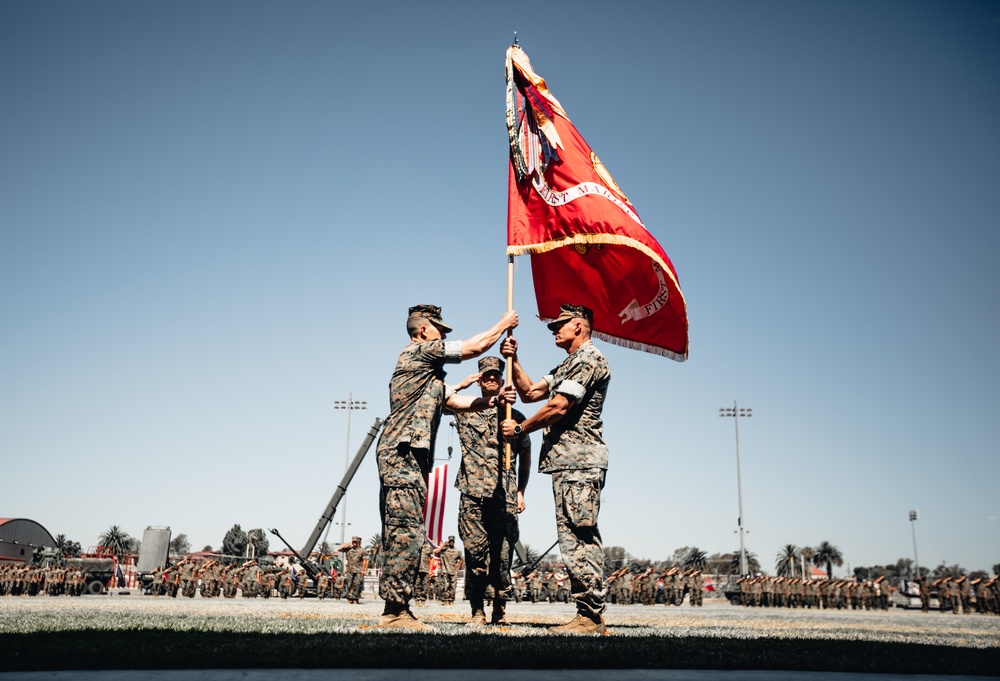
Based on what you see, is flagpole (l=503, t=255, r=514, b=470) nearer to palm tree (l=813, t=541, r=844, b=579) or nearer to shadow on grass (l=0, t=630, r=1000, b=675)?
shadow on grass (l=0, t=630, r=1000, b=675)

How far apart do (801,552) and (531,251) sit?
93.7 meters

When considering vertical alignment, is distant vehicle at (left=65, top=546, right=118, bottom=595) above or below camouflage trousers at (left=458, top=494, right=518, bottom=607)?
below

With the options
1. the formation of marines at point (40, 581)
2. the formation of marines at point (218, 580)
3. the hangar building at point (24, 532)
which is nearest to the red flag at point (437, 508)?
the formation of marines at point (218, 580)

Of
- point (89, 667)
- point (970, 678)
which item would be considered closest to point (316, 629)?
point (89, 667)

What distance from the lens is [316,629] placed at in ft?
14.7

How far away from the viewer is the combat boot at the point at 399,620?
188 inches

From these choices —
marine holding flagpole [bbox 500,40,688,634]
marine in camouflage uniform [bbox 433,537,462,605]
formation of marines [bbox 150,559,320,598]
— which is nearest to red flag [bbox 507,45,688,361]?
marine holding flagpole [bbox 500,40,688,634]

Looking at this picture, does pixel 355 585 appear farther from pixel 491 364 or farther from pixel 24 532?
pixel 24 532

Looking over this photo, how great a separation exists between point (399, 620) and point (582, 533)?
4.68 ft

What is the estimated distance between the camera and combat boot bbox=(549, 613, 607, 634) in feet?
15.9

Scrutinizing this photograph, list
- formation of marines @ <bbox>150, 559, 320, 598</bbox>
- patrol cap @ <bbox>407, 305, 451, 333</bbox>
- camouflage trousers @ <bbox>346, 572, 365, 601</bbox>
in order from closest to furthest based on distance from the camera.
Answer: patrol cap @ <bbox>407, 305, 451, 333</bbox>, camouflage trousers @ <bbox>346, 572, 365, 601</bbox>, formation of marines @ <bbox>150, 559, 320, 598</bbox>

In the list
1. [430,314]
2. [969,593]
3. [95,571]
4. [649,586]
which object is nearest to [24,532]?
[95,571]

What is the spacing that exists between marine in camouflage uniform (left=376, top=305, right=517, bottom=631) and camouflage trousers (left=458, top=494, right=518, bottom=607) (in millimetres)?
994

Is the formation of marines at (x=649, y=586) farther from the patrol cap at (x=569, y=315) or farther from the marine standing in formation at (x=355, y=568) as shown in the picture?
the patrol cap at (x=569, y=315)
